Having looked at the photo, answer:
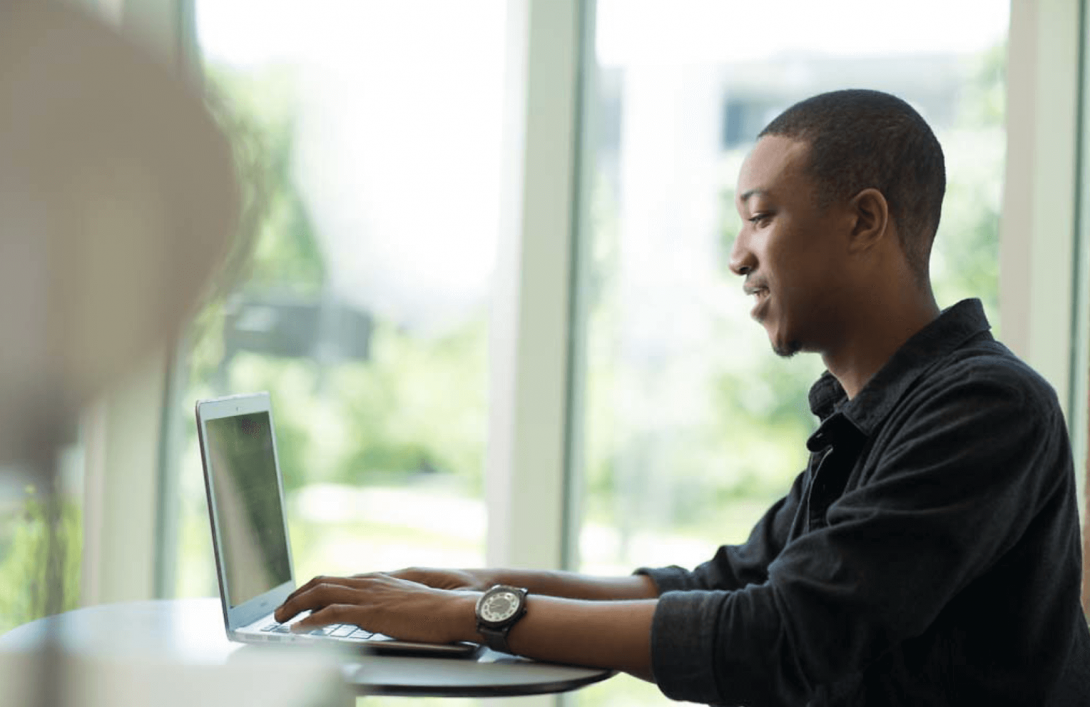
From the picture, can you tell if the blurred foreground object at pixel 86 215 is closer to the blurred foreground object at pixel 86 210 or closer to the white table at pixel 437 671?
the blurred foreground object at pixel 86 210

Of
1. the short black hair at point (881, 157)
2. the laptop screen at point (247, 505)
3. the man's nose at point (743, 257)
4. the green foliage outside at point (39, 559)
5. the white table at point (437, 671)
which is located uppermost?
the short black hair at point (881, 157)

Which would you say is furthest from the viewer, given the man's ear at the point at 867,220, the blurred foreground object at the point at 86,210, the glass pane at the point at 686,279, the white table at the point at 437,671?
the glass pane at the point at 686,279

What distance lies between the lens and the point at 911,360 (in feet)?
4.30

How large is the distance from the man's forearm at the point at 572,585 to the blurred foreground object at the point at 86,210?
1224 mm

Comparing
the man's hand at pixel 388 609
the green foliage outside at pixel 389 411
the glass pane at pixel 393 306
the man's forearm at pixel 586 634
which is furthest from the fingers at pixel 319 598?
the green foliage outside at pixel 389 411

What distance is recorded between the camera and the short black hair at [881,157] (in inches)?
53.3

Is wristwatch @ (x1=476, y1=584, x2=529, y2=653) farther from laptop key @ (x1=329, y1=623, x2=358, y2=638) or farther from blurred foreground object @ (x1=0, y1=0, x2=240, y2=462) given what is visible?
blurred foreground object @ (x1=0, y1=0, x2=240, y2=462)

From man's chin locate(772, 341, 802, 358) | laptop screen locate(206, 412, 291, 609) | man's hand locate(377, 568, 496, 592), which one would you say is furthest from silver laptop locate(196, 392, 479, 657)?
man's chin locate(772, 341, 802, 358)

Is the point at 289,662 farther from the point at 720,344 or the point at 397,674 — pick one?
the point at 720,344

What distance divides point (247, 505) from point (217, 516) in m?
0.10

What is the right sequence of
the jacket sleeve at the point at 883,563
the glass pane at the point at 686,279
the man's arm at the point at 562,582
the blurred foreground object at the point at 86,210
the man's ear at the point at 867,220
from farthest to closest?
the glass pane at the point at 686,279, the man's arm at the point at 562,582, the man's ear at the point at 867,220, the jacket sleeve at the point at 883,563, the blurred foreground object at the point at 86,210

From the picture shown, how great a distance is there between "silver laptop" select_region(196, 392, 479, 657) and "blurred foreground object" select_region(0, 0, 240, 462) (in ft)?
2.87

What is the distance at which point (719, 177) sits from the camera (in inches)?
97.2

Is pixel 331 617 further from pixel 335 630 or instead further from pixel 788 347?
pixel 788 347
